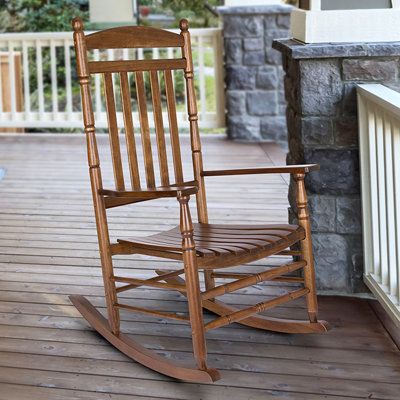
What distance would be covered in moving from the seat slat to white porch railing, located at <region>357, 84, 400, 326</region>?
724mm

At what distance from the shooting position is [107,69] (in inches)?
115

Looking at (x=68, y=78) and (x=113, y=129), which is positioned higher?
(x=113, y=129)

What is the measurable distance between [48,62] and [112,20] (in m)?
1.36

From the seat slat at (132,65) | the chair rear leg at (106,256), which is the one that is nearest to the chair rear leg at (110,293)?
the chair rear leg at (106,256)

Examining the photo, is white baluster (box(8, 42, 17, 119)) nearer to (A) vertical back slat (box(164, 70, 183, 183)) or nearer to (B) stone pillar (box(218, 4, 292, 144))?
(B) stone pillar (box(218, 4, 292, 144))

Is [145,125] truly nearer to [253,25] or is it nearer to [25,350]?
[25,350]

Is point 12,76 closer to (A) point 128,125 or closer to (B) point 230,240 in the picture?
(A) point 128,125

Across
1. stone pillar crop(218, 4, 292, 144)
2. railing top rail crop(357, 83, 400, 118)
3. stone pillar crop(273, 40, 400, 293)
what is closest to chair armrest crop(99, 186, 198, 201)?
railing top rail crop(357, 83, 400, 118)

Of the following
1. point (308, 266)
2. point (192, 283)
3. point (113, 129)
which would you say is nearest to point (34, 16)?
point (113, 129)

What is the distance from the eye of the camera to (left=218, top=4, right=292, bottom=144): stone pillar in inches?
274

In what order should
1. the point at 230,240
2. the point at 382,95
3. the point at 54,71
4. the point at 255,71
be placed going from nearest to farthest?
the point at 230,240, the point at 382,95, the point at 255,71, the point at 54,71

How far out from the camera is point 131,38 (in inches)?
118

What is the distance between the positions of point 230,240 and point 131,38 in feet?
2.69

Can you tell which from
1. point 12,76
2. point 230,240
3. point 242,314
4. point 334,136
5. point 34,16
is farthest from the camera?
point 34,16
